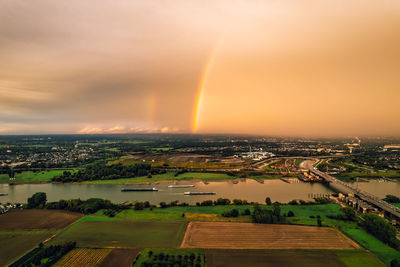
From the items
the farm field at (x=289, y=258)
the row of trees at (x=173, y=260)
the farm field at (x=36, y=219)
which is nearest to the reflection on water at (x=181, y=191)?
the farm field at (x=36, y=219)

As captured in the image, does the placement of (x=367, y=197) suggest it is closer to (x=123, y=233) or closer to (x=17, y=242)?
(x=123, y=233)

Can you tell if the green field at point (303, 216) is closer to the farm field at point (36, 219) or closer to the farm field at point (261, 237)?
the farm field at point (261, 237)

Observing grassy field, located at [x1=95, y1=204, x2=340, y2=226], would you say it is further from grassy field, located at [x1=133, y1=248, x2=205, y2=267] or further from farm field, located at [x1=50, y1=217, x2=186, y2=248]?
grassy field, located at [x1=133, y1=248, x2=205, y2=267]

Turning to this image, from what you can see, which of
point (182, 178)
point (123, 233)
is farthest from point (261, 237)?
point (182, 178)

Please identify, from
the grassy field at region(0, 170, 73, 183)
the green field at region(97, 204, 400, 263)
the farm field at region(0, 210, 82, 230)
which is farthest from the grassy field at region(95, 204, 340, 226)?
the grassy field at region(0, 170, 73, 183)

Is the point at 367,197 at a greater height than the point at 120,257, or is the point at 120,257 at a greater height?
the point at 367,197

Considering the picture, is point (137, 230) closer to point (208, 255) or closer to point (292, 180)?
point (208, 255)

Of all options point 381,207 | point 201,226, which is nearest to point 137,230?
point 201,226
